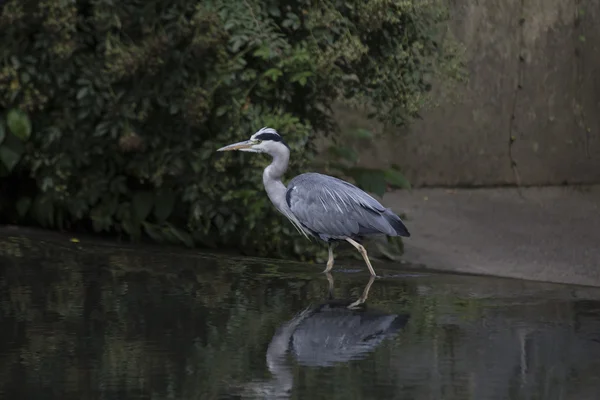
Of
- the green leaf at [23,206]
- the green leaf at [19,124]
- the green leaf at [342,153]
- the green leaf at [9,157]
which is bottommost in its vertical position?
the green leaf at [23,206]

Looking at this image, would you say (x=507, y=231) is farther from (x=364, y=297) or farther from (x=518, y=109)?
(x=364, y=297)

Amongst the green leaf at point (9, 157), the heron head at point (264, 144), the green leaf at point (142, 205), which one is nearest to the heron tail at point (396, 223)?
the heron head at point (264, 144)

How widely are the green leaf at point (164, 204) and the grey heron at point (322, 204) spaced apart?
1.43m

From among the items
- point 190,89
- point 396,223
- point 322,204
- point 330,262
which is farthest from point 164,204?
point 396,223

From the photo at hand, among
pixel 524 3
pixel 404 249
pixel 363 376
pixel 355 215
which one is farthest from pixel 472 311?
pixel 524 3

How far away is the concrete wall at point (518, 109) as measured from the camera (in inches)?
485

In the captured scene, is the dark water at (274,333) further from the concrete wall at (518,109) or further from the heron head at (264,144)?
the concrete wall at (518,109)

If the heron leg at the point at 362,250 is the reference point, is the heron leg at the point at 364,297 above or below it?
below

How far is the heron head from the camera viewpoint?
866cm

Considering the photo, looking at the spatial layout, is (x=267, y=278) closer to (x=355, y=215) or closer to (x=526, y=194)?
(x=355, y=215)

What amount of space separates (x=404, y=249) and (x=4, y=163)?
3154 mm

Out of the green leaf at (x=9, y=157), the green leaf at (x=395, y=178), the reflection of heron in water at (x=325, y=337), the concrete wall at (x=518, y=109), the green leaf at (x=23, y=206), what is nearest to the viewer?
the reflection of heron in water at (x=325, y=337)

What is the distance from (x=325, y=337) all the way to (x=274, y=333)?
27cm

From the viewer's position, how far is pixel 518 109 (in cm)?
1237
